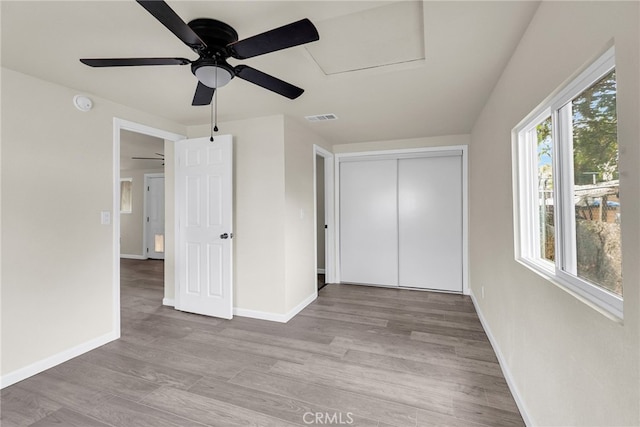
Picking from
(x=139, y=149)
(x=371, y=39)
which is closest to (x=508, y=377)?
(x=371, y=39)

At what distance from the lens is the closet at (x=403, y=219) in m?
4.25

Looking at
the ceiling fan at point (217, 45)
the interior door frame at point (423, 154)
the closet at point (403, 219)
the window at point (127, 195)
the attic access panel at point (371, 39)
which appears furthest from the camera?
the window at point (127, 195)

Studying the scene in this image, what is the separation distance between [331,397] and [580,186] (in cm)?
180

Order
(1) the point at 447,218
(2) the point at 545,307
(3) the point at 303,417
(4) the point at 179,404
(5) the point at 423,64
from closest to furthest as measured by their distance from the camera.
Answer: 1. (2) the point at 545,307
2. (3) the point at 303,417
3. (4) the point at 179,404
4. (5) the point at 423,64
5. (1) the point at 447,218

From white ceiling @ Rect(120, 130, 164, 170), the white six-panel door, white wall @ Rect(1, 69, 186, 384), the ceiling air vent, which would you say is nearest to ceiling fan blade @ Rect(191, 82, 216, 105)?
the white six-panel door

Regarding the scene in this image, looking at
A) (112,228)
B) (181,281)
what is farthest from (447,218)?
(112,228)

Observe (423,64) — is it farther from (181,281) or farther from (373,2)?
(181,281)

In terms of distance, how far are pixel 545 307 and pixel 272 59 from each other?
6.98 feet

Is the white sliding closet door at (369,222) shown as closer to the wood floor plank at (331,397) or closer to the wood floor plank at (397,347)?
the wood floor plank at (397,347)

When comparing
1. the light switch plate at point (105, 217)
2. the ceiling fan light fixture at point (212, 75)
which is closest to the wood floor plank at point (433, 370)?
the ceiling fan light fixture at point (212, 75)

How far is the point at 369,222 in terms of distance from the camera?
464 centimetres

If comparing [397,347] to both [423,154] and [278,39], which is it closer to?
[278,39]

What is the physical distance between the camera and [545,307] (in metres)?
1.46

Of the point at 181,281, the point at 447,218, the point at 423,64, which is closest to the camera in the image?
the point at 423,64
